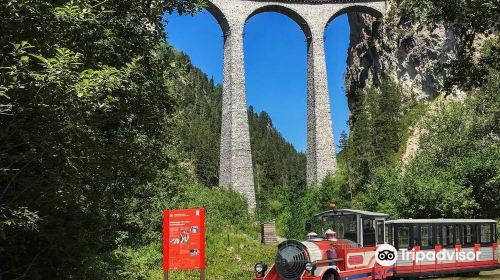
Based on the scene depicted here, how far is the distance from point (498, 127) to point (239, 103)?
75.5 ft

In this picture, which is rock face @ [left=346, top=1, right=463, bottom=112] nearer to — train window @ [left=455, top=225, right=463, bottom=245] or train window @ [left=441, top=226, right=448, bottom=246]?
train window @ [left=455, top=225, right=463, bottom=245]

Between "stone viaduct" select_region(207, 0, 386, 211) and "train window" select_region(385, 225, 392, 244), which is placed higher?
"stone viaduct" select_region(207, 0, 386, 211)

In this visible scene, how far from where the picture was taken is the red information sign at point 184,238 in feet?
40.0

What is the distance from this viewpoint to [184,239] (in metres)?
12.3

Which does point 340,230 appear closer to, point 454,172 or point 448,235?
point 448,235

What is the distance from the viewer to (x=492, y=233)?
69.5 feet

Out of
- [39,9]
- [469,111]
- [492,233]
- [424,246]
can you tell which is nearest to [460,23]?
[39,9]

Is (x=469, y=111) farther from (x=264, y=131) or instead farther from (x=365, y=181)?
(x=264, y=131)

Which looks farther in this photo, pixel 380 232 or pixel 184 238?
pixel 380 232

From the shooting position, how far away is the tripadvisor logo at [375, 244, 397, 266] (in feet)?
51.2

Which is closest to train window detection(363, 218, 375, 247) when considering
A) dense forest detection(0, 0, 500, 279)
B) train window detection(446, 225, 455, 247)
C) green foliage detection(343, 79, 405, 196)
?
dense forest detection(0, 0, 500, 279)

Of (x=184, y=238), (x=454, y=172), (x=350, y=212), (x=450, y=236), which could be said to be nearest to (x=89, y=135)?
(x=184, y=238)

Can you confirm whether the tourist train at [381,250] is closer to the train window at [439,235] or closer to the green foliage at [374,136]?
the train window at [439,235]

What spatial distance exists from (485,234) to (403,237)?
17.3 ft
